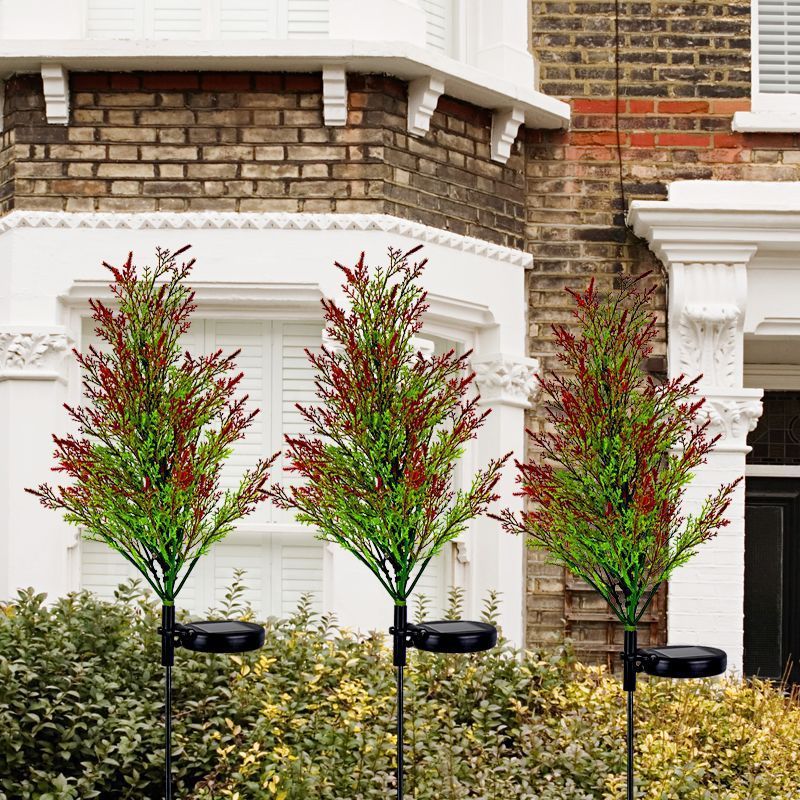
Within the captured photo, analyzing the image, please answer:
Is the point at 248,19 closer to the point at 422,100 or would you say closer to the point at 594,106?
the point at 422,100

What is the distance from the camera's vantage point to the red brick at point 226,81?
7.90 m

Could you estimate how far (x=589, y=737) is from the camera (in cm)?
641

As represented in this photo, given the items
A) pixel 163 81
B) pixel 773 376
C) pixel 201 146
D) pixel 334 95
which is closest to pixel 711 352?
pixel 773 376

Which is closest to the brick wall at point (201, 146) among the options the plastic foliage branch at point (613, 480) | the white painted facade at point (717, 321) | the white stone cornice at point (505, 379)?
the white stone cornice at point (505, 379)

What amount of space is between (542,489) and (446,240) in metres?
2.70

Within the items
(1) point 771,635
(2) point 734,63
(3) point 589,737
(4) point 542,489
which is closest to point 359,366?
(4) point 542,489

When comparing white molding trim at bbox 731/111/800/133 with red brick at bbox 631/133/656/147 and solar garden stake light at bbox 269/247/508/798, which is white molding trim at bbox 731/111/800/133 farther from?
solar garden stake light at bbox 269/247/508/798

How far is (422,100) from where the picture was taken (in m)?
7.97

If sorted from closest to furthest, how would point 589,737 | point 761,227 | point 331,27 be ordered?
point 589,737, point 331,27, point 761,227

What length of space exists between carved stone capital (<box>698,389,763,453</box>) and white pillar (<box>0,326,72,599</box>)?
3657mm

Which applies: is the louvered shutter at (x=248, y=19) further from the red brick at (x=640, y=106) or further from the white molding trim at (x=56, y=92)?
the red brick at (x=640, y=106)

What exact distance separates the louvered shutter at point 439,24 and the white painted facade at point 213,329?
125 cm

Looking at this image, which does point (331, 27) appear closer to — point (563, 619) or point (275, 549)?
point (275, 549)

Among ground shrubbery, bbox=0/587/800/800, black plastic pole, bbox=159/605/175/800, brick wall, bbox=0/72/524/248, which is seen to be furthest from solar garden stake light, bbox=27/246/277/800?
brick wall, bbox=0/72/524/248
